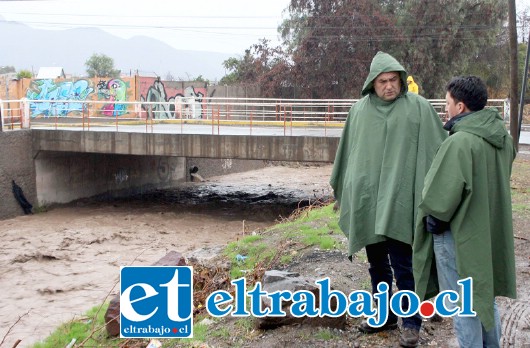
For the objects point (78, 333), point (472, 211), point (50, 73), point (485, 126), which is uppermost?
point (50, 73)

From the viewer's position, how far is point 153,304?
14.3ft

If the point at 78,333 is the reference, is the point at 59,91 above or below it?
above

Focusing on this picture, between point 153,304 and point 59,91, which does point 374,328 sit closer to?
point 153,304

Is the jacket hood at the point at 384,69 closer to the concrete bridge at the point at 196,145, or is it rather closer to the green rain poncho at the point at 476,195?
the green rain poncho at the point at 476,195

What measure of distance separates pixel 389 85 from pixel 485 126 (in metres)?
0.83

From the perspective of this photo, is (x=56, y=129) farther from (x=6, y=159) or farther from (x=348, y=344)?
(x=348, y=344)

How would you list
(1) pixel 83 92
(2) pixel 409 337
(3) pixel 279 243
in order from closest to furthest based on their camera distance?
(2) pixel 409 337 < (3) pixel 279 243 < (1) pixel 83 92

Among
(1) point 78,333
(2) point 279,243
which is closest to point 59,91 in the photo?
(2) point 279,243

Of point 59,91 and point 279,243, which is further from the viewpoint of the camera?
point 59,91

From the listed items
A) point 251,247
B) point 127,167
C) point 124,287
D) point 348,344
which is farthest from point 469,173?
point 127,167

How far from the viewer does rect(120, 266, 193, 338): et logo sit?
14.4 ft

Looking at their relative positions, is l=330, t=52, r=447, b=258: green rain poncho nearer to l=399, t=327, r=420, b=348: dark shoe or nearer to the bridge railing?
l=399, t=327, r=420, b=348: dark shoe

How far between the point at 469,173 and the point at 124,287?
2.71 m

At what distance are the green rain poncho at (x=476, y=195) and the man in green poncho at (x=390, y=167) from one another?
1.57 feet
